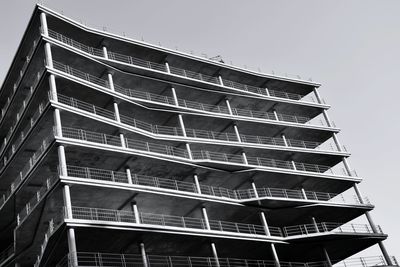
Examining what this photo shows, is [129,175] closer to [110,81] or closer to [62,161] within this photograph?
[62,161]

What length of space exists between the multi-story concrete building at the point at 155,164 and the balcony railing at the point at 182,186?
93 millimetres

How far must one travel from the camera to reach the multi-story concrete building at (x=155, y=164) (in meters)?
28.8

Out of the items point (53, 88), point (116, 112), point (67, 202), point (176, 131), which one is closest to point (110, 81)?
point (116, 112)

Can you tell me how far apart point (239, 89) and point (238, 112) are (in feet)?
7.00

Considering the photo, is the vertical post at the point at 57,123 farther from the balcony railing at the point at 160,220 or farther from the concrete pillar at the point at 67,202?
the balcony railing at the point at 160,220

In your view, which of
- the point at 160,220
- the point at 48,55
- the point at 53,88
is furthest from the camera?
the point at 160,220

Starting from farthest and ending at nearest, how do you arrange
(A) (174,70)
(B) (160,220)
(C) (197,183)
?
(A) (174,70), (C) (197,183), (B) (160,220)

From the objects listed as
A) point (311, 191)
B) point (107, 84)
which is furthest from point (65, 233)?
point (311, 191)

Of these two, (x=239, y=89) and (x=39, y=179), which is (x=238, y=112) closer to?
(x=239, y=89)

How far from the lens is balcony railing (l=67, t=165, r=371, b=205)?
101 ft

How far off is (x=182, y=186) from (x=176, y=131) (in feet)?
14.8

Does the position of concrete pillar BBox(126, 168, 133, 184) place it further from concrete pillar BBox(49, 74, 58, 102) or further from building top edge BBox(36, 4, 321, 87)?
building top edge BBox(36, 4, 321, 87)

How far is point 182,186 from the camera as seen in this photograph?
3512 cm

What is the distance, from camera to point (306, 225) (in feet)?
123
